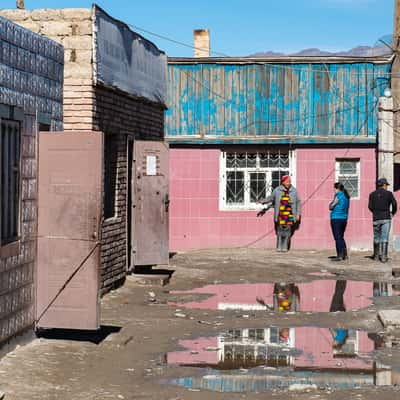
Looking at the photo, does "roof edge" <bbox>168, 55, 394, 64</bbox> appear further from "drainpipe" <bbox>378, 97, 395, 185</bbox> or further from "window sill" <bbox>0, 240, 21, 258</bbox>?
"window sill" <bbox>0, 240, 21, 258</bbox>

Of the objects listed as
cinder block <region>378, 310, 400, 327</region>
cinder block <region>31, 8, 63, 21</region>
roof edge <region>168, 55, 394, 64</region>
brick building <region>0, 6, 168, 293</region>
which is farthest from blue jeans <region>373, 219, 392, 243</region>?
cinder block <region>31, 8, 63, 21</region>

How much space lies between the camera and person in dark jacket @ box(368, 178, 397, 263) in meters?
20.9

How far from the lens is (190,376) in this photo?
369 inches

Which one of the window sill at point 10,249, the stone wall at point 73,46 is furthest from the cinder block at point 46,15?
the window sill at point 10,249

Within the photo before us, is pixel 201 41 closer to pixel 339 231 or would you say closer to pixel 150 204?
pixel 339 231

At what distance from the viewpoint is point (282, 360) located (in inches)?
403

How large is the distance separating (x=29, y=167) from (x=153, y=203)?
7037 mm

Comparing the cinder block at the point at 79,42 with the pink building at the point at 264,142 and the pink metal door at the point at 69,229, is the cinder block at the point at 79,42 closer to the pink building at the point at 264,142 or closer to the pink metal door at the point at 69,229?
the pink metal door at the point at 69,229

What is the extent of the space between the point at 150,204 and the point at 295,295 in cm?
319

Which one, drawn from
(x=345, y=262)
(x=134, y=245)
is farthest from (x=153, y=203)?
(x=345, y=262)

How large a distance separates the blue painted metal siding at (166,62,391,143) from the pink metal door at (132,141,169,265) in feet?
23.7

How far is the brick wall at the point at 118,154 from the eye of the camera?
15.2m

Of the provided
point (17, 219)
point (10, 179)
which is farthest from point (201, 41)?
point (10, 179)

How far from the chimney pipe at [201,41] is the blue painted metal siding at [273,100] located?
72.4 inches
